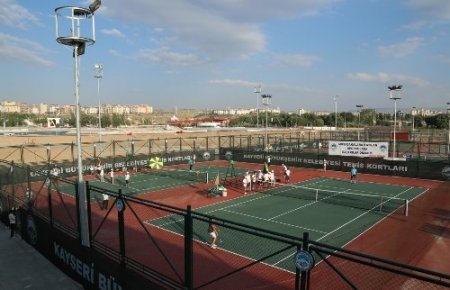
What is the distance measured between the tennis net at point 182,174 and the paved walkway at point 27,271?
18736 mm

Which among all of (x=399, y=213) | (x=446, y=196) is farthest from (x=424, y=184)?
(x=399, y=213)

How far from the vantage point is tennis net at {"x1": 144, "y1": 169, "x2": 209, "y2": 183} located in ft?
121

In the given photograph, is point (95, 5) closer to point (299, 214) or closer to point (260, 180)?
point (299, 214)

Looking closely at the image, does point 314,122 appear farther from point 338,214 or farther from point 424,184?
point 338,214

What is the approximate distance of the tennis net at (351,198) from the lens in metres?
25.3

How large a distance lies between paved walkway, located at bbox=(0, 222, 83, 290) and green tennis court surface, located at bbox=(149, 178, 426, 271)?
6.32 meters

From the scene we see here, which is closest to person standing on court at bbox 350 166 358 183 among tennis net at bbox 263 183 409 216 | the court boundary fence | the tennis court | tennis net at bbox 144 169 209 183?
tennis net at bbox 263 183 409 216

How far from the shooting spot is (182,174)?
40.2 m

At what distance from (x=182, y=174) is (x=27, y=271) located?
25.1 metres

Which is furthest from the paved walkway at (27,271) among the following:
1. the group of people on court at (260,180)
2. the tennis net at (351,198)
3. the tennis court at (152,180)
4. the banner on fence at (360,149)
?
the banner on fence at (360,149)

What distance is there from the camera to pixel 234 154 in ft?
170

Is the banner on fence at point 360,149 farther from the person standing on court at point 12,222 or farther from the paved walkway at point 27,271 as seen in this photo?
the paved walkway at point 27,271

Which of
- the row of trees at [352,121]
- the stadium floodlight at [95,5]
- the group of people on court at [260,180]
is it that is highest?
the stadium floodlight at [95,5]

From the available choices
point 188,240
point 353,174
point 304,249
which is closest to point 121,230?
point 188,240
